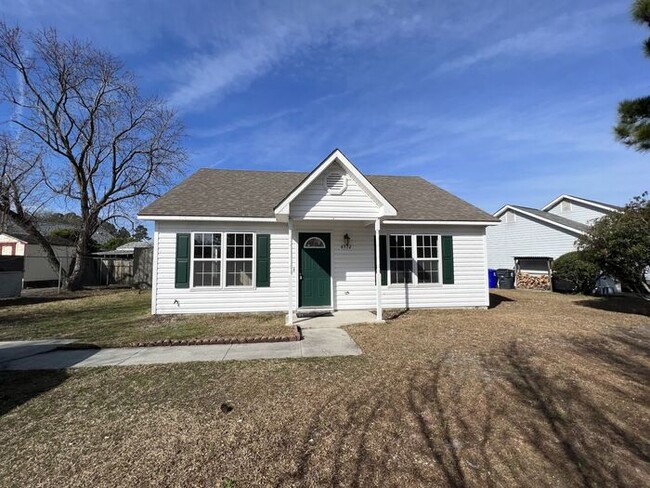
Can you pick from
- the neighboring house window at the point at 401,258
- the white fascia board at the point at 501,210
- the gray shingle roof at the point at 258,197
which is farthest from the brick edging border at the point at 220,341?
the white fascia board at the point at 501,210

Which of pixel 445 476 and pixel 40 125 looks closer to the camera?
pixel 445 476

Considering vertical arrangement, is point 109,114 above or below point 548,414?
above

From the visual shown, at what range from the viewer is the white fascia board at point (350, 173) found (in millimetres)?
9224

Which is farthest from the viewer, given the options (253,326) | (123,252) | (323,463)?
(123,252)

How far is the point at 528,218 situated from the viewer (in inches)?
867

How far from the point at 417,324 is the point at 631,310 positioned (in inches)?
338

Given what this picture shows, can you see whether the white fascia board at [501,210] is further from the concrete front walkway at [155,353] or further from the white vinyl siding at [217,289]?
the concrete front walkway at [155,353]

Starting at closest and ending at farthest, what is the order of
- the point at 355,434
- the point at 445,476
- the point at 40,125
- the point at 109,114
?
the point at 445,476 < the point at 355,434 < the point at 40,125 < the point at 109,114

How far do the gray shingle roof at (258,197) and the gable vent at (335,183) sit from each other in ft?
6.89

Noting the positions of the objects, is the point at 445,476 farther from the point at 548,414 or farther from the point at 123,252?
the point at 123,252

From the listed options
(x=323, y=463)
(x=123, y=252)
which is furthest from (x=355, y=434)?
(x=123, y=252)

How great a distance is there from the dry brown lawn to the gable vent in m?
4.86

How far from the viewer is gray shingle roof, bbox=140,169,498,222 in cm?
1051

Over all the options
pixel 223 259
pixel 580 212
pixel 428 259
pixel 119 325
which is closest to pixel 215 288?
pixel 223 259
